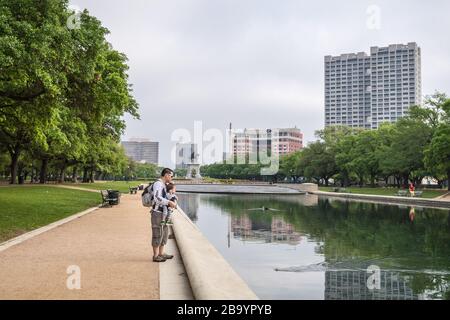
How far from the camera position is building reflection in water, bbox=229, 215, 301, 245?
16.5 metres

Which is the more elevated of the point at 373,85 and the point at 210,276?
the point at 373,85

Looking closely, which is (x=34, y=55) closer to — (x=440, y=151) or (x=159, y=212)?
(x=159, y=212)

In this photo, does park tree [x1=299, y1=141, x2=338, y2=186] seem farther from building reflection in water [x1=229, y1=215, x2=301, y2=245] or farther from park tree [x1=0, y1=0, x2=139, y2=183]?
park tree [x1=0, y1=0, x2=139, y2=183]

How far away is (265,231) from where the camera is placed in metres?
18.8

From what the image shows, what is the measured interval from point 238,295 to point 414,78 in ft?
584

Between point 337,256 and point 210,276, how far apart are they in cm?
663

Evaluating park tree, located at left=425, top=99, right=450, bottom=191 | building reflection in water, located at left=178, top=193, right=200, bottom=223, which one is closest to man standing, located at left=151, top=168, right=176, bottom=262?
building reflection in water, located at left=178, top=193, right=200, bottom=223

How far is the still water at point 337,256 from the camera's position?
360 inches

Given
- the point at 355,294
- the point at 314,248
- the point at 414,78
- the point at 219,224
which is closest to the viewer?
the point at 355,294

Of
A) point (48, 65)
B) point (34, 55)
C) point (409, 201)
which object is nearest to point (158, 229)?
point (34, 55)

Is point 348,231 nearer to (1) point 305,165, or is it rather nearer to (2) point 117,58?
(2) point 117,58

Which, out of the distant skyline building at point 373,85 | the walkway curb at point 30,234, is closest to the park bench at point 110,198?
the walkway curb at point 30,234

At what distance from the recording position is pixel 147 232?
48.3 ft
